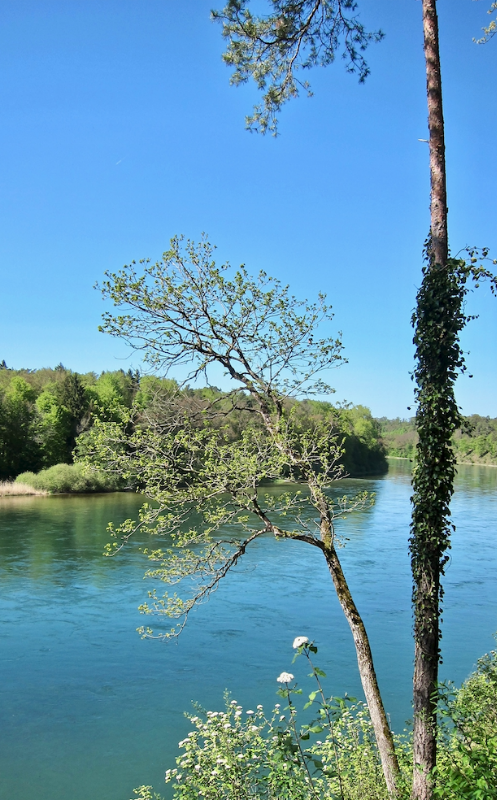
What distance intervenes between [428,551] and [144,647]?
8.48 meters

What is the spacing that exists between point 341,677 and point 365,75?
28.9ft

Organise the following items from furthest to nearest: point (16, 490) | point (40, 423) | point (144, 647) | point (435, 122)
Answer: point (40, 423), point (16, 490), point (144, 647), point (435, 122)

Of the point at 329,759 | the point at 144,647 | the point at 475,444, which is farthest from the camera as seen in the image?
the point at 475,444

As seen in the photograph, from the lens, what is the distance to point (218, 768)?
18.2 feet

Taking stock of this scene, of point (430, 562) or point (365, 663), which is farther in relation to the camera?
point (365, 663)

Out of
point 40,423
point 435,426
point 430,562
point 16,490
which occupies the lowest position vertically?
point 16,490

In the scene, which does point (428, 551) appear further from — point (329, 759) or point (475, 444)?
point (475, 444)

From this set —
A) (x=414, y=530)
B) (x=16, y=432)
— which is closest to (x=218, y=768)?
(x=414, y=530)

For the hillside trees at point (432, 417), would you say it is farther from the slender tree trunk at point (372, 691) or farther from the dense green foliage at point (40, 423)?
the dense green foliage at point (40, 423)

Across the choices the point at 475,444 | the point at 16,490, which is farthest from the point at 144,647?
the point at 475,444

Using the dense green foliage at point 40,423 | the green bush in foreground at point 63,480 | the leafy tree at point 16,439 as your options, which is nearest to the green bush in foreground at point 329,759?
the green bush in foreground at point 63,480

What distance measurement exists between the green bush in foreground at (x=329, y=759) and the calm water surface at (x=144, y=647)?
185cm

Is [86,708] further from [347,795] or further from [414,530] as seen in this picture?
[414,530]

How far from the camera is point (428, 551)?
510 centimetres
